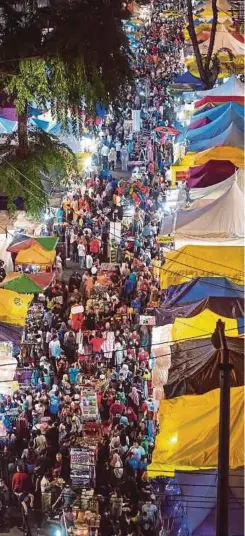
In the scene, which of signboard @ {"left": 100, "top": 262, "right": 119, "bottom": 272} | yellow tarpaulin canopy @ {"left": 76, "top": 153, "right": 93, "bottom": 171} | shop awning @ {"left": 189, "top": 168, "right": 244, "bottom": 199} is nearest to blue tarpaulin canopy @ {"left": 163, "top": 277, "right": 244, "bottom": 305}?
shop awning @ {"left": 189, "top": 168, "right": 244, "bottom": 199}

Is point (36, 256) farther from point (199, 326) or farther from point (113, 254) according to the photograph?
point (199, 326)

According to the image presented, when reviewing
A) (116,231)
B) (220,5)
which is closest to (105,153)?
(116,231)

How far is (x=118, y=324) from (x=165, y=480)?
20.6 ft

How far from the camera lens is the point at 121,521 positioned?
1142 cm

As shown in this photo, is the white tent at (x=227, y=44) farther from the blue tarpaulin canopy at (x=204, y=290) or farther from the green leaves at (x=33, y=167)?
the blue tarpaulin canopy at (x=204, y=290)

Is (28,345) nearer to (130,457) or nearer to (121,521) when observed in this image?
(130,457)

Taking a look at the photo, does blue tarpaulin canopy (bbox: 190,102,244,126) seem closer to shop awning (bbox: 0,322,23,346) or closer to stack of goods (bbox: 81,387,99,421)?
shop awning (bbox: 0,322,23,346)

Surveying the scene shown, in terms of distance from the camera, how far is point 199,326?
43.5ft

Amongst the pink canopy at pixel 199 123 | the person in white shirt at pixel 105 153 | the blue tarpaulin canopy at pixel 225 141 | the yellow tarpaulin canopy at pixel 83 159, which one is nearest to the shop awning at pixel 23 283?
the blue tarpaulin canopy at pixel 225 141

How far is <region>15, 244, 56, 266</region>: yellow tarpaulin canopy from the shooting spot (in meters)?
17.5

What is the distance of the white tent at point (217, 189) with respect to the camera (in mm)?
17891

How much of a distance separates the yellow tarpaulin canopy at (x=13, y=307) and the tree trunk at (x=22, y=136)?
2383 mm

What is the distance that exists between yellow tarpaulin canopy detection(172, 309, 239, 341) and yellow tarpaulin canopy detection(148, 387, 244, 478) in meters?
2.18

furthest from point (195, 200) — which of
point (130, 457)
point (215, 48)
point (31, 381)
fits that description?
point (215, 48)
